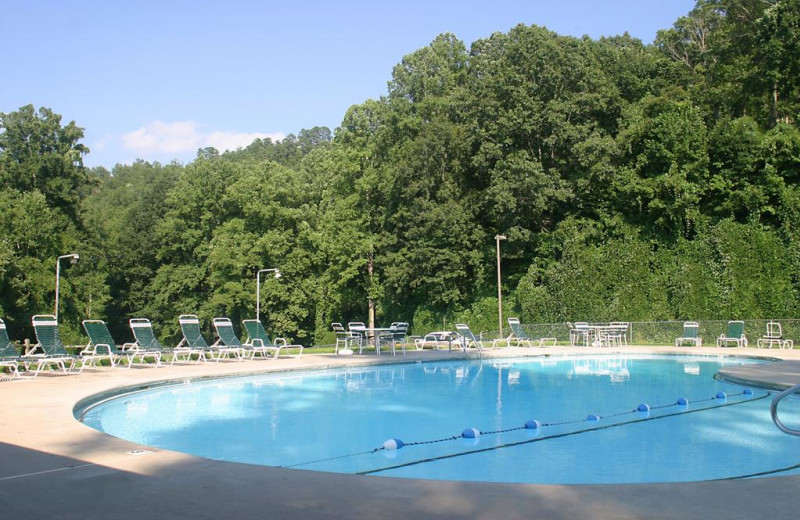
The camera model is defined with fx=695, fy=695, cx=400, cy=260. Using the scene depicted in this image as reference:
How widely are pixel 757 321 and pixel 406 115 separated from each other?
2127 centimetres

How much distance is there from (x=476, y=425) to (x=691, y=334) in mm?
18578

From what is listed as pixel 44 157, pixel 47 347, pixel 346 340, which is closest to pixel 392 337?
pixel 346 340

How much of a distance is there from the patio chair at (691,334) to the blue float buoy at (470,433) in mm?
19190

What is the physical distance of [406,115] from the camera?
128 ft

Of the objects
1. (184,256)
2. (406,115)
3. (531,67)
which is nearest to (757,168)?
(531,67)

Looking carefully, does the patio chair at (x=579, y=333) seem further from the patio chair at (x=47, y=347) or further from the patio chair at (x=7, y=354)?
the patio chair at (x=7, y=354)

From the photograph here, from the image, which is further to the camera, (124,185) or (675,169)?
(124,185)

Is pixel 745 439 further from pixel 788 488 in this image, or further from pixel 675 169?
pixel 675 169

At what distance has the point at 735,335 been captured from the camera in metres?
24.6

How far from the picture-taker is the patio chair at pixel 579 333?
26.7 metres

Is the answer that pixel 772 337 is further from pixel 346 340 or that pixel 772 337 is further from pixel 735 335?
pixel 346 340

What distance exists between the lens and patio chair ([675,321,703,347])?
25250 millimetres

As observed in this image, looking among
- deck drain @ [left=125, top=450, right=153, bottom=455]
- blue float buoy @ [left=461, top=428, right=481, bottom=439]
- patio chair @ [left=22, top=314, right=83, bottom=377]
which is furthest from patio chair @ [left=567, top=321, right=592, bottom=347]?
deck drain @ [left=125, top=450, right=153, bottom=455]

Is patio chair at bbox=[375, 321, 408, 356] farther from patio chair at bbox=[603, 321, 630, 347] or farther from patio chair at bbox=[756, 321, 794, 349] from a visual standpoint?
patio chair at bbox=[756, 321, 794, 349]
